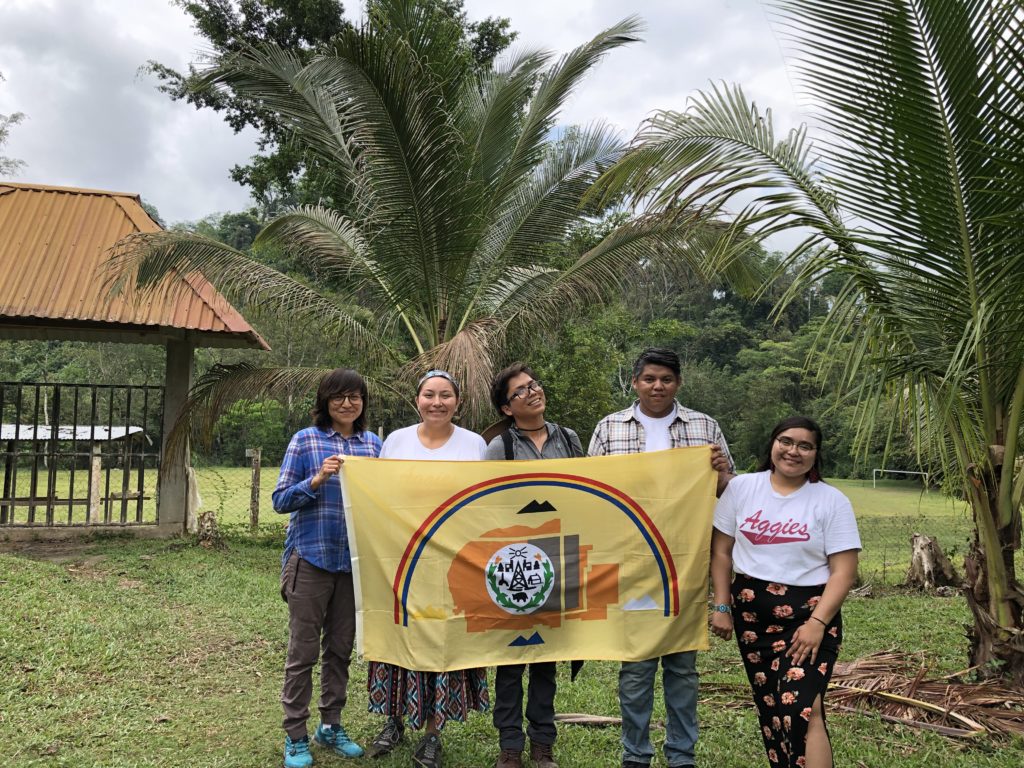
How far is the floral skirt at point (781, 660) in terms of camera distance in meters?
2.87

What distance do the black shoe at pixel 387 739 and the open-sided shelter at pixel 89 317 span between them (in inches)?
250

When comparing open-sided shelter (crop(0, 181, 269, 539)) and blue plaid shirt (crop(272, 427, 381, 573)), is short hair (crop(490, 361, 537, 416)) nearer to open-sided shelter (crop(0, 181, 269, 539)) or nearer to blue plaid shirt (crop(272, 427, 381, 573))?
blue plaid shirt (crop(272, 427, 381, 573))

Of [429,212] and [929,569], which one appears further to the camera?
[929,569]

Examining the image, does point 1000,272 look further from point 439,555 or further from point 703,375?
point 703,375

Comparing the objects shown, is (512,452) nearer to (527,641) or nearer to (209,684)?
(527,641)

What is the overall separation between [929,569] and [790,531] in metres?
6.93

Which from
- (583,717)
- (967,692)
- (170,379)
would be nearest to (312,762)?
(583,717)

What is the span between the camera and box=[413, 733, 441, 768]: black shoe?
3510 mm

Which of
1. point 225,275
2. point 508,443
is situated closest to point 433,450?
point 508,443

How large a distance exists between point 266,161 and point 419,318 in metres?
10.1

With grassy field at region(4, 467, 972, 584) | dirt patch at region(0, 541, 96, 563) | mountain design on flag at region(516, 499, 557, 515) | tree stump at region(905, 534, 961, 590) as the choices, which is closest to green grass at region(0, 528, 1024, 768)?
tree stump at region(905, 534, 961, 590)

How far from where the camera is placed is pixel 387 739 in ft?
12.2

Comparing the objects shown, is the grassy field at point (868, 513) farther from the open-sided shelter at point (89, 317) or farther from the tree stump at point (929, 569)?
the open-sided shelter at point (89, 317)

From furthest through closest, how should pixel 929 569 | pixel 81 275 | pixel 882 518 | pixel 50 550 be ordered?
pixel 882 518, pixel 81 275, pixel 50 550, pixel 929 569
